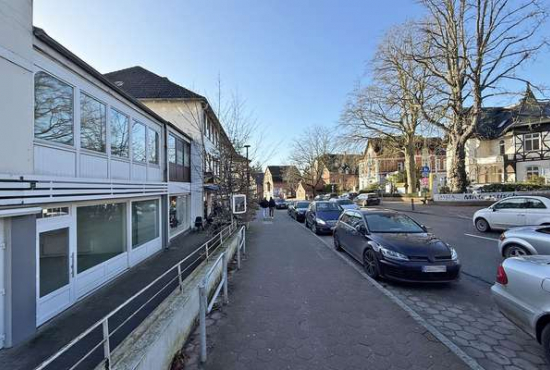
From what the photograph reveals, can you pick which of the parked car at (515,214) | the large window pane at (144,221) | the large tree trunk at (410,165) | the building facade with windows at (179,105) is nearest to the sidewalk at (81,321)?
the large window pane at (144,221)

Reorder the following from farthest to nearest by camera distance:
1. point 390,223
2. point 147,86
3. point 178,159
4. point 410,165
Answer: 1. point 410,165
2. point 147,86
3. point 178,159
4. point 390,223

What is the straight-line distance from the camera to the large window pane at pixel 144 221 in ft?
29.9

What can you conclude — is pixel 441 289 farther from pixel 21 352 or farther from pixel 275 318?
pixel 21 352

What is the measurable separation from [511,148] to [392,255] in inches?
1536

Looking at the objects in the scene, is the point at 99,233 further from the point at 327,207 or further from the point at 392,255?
the point at 327,207

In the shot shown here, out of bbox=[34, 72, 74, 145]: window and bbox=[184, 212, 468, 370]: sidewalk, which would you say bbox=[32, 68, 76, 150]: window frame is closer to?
bbox=[34, 72, 74, 145]: window

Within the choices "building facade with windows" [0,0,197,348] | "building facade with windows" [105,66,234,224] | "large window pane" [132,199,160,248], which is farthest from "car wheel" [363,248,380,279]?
"building facade with windows" [105,66,234,224]


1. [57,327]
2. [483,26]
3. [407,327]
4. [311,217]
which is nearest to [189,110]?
[311,217]

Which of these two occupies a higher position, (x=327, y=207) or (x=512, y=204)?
(x=512, y=204)

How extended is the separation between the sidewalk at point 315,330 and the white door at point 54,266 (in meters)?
3.14

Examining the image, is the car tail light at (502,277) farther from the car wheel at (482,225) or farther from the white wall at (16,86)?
the car wheel at (482,225)

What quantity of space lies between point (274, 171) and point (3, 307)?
264 feet

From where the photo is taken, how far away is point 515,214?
1038cm

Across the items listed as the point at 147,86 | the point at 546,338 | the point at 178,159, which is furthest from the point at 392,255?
the point at 147,86
